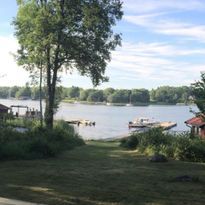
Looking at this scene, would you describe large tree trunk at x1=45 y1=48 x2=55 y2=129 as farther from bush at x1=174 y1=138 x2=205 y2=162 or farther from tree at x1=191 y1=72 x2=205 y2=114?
tree at x1=191 y1=72 x2=205 y2=114

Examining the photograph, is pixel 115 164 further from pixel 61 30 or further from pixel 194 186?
pixel 61 30

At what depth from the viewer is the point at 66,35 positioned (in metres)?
39.9

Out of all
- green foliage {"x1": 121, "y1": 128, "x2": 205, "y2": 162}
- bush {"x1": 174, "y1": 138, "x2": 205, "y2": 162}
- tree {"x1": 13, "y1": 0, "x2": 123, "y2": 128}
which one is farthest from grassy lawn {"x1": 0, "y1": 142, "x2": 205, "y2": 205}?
tree {"x1": 13, "y1": 0, "x2": 123, "y2": 128}

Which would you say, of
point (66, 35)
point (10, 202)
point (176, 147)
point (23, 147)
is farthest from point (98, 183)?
point (66, 35)

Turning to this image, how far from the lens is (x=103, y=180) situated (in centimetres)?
1394

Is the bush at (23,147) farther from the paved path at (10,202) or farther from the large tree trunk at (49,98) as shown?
the large tree trunk at (49,98)

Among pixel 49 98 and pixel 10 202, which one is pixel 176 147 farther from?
pixel 49 98

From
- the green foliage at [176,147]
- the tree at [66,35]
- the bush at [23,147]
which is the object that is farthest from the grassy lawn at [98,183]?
the tree at [66,35]

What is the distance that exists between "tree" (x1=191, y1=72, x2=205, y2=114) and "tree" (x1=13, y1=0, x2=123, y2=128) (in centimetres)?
2390

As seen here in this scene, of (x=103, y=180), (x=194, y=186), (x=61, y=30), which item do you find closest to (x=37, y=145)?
(x=103, y=180)

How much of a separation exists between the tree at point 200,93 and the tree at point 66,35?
941 inches

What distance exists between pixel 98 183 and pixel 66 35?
1090 inches

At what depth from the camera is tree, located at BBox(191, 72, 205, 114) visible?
15.4 meters

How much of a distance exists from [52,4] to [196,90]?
2667cm
